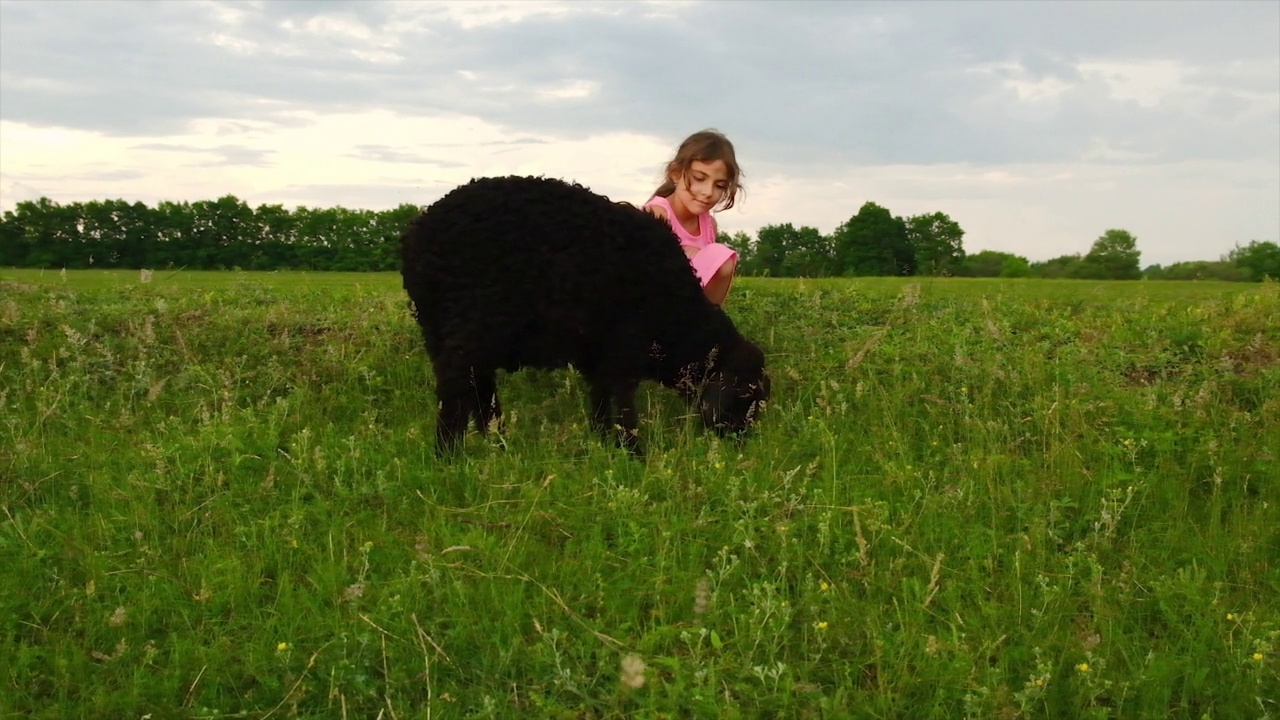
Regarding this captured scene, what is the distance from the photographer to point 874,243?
14.1 m

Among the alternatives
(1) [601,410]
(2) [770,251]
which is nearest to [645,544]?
(1) [601,410]

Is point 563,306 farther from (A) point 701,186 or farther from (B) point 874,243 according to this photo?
(B) point 874,243

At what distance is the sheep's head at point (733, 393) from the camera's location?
518 cm

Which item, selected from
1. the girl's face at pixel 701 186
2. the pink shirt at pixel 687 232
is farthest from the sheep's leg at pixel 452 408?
the girl's face at pixel 701 186

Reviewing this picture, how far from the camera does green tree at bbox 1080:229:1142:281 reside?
14.0m

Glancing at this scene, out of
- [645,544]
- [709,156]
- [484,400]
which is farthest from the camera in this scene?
[709,156]

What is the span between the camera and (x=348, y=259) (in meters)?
15.1

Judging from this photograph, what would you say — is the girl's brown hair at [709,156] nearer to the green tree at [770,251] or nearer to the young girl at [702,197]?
the young girl at [702,197]

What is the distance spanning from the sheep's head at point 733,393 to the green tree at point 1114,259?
1105cm

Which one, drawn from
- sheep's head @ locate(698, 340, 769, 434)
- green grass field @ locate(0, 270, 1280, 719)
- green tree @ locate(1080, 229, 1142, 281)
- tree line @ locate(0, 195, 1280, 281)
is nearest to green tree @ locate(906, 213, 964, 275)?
tree line @ locate(0, 195, 1280, 281)

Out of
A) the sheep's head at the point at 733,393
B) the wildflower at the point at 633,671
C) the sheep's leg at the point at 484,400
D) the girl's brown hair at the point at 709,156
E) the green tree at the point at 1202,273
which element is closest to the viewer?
the wildflower at the point at 633,671

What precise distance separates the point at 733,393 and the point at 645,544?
5.49 ft

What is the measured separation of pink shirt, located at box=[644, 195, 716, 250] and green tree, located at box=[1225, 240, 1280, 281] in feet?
34.4

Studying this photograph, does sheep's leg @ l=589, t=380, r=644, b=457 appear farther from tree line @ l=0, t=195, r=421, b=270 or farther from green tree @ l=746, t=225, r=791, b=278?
tree line @ l=0, t=195, r=421, b=270
